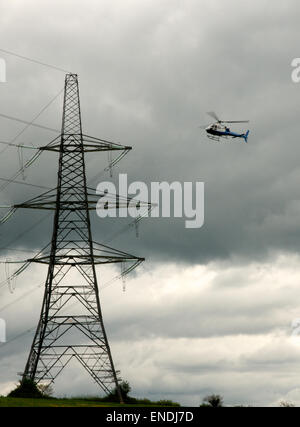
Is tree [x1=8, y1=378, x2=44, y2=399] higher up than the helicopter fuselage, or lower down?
lower down

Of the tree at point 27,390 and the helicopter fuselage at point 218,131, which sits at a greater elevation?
the helicopter fuselage at point 218,131

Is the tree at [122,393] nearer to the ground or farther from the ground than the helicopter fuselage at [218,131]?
nearer to the ground

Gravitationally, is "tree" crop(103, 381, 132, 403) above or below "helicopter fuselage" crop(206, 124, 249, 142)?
below
